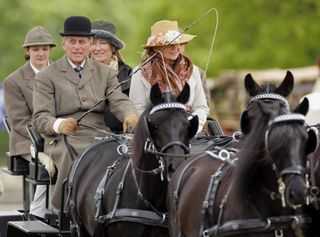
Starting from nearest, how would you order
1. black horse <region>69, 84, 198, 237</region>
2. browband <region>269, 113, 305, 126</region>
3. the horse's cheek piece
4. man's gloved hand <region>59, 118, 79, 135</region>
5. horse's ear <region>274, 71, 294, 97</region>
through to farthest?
the horse's cheek piece
browband <region>269, 113, 305, 126</region>
horse's ear <region>274, 71, 294, 97</region>
black horse <region>69, 84, 198, 237</region>
man's gloved hand <region>59, 118, 79, 135</region>

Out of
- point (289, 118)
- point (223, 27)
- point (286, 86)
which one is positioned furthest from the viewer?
point (223, 27)

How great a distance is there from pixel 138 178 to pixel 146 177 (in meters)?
0.12

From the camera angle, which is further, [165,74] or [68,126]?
[165,74]

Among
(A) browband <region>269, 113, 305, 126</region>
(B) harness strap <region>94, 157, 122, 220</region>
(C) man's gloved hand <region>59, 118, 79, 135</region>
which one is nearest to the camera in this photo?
(A) browband <region>269, 113, 305, 126</region>

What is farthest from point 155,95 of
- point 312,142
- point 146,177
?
point 312,142

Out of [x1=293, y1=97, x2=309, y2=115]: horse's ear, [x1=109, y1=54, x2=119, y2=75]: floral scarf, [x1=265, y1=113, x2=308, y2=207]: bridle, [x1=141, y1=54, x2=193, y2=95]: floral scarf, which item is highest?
[x1=109, y1=54, x2=119, y2=75]: floral scarf

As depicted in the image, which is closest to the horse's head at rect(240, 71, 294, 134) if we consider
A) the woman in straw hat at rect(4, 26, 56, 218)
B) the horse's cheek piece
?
the horse's cheek piece

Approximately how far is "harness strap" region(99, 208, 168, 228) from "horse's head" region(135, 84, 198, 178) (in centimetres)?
43

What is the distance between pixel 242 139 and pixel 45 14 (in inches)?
1328

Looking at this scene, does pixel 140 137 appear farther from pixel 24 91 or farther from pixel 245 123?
pixel 24 91

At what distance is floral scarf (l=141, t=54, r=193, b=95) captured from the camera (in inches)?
420

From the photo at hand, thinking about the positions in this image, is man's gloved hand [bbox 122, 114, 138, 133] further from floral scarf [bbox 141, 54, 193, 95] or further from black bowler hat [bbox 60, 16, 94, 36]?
black bowler hat [bbox 60, 16, 94, 36]

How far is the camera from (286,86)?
8359mm

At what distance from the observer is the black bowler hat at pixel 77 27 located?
10.9 m
